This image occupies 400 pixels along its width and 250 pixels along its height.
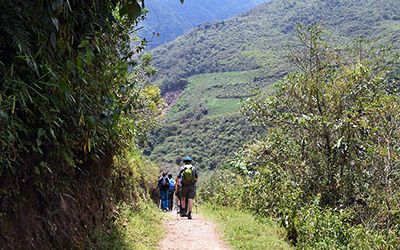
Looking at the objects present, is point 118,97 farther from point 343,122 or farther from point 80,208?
point 343,122

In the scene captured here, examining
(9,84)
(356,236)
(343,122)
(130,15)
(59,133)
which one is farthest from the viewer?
(343,122)

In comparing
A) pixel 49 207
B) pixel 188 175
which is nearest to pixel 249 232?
pixel 188 175

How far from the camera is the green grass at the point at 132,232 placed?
6.12m

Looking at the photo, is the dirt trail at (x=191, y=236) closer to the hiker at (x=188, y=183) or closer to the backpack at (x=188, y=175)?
the hiker at (x=188, y=183)

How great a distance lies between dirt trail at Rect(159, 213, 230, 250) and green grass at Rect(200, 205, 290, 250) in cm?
21

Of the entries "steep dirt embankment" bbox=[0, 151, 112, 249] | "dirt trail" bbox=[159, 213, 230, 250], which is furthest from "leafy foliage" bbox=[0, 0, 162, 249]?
"dirt trail" bbox=[159, 213, 230, 250]

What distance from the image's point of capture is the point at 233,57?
14500 centimetres

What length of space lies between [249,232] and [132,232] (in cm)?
249

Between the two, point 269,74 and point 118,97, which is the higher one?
point 269,74

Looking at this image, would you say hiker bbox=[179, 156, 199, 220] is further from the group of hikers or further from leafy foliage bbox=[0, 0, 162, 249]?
leafy foliage bbox=[0, 0, 162, 249]

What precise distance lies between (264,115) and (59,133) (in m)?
9.84

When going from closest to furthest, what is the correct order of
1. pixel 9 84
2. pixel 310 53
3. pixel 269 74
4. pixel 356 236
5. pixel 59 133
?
pixel 9 84 → pixel 59 133 → pixel 356 236 → pixel 310 53 → pixel 269 74

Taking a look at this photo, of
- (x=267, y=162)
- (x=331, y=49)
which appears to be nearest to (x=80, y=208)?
(x=267, y=162)

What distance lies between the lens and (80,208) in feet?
18.0
